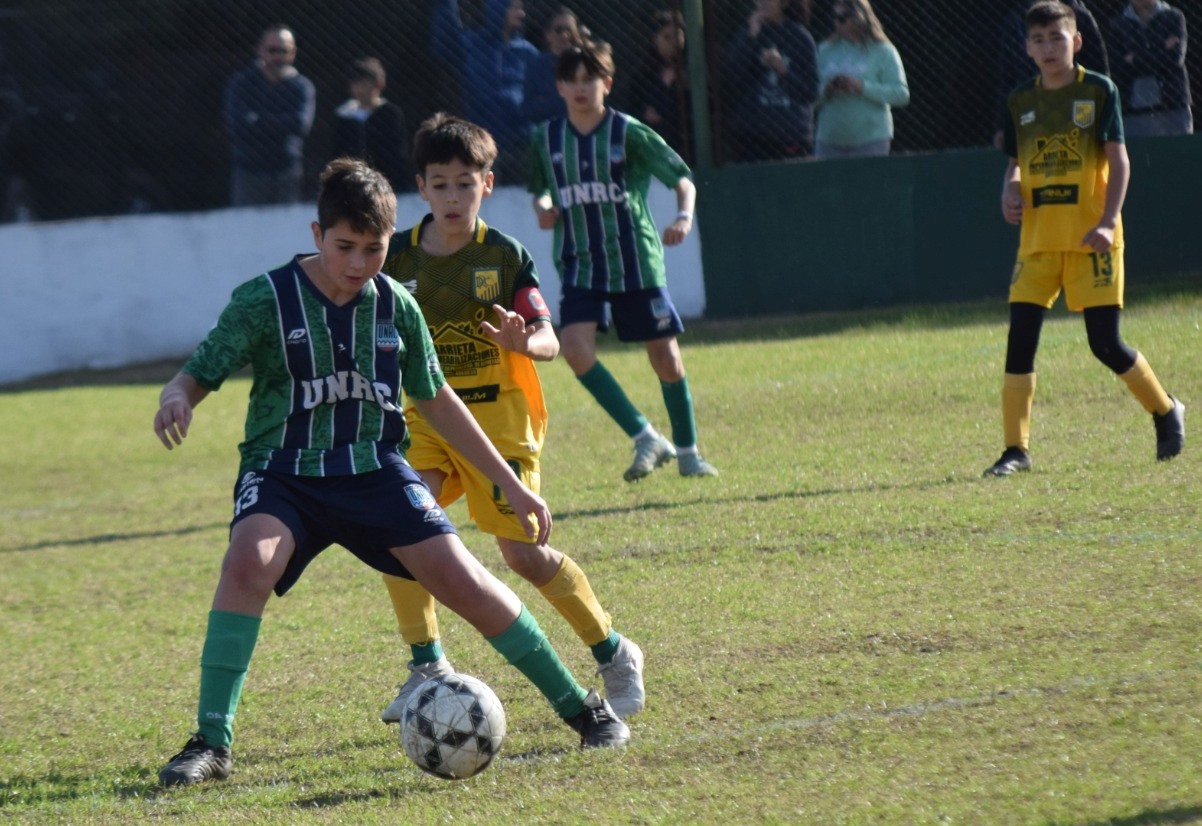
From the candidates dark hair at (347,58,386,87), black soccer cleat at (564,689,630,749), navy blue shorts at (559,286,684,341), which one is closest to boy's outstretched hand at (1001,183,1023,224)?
navy blue shorts at (559,286,684,341)

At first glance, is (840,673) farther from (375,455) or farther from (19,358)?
(19,358)

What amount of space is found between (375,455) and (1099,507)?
126 inches

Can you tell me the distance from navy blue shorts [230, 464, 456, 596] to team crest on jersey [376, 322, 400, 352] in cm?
30

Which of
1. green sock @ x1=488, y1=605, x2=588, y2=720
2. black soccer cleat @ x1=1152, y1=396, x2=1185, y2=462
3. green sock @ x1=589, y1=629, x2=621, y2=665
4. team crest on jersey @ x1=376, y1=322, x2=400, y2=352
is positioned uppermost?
team crest on jersey @ x1=376, y1=322, x2=400, y2=352

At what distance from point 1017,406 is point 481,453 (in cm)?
355

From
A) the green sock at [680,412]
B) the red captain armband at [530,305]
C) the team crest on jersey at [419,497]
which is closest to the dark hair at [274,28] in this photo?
the green sock at [680,412]

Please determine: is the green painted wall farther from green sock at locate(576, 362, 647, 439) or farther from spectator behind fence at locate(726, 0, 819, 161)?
green sock at locate(576, 362, 647, 439)

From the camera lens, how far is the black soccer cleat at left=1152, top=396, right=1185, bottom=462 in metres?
6.88

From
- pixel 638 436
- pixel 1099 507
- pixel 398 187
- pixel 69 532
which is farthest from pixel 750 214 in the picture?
pixel 1099 507

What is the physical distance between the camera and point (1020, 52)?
39.5ft

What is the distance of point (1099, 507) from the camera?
6.15 m

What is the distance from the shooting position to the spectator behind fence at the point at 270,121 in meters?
13.8

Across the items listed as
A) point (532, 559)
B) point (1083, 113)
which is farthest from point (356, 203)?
point (1083, 113)

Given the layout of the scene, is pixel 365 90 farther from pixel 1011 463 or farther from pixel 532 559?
pixel 532 559
